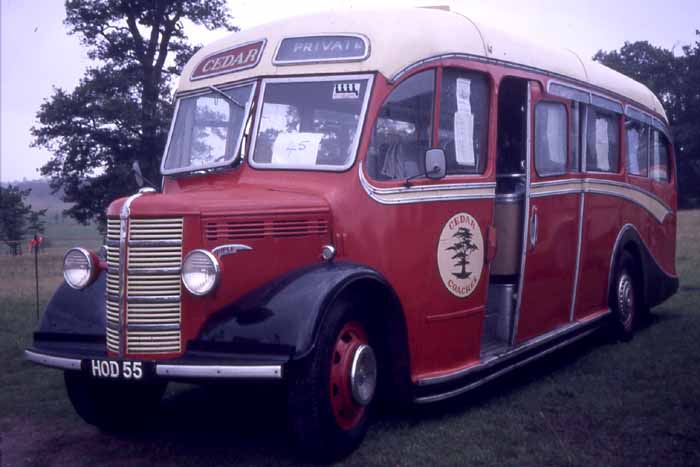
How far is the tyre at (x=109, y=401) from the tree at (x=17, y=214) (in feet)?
87.1

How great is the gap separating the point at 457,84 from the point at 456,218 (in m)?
0.99

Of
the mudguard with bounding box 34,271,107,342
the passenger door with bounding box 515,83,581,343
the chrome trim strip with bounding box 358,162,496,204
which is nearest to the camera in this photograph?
the mudguard with bounding box 34,271,107,342

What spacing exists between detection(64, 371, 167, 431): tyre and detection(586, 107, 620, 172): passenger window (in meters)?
4.68

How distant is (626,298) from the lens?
9.50m

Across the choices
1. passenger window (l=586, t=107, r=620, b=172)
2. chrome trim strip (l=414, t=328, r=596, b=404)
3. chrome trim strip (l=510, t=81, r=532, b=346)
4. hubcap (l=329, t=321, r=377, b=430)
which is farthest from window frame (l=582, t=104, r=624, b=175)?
hubcap (l=329, t=321, r=377, b=430)

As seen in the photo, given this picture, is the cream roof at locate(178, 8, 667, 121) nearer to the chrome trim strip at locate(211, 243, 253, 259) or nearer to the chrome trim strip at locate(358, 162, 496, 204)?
the chrome trim strip at locate(358, 162, 496, 204)

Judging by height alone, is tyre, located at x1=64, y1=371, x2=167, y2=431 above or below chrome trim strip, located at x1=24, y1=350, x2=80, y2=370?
below

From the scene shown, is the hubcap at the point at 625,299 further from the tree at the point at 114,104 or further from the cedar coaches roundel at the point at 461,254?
the tree at the point at 114,104

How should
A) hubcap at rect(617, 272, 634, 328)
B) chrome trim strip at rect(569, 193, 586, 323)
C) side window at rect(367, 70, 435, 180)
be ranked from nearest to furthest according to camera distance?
1. side window at rect(367, 70, 435, 180)
2. chrome trim strip at rect(569, 193, 586, 323)
3. hubcap at rect(617, 272, 634, 328)

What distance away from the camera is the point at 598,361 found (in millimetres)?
8250

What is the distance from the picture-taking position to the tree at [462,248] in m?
6.30

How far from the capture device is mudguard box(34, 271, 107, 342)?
5.64 meters

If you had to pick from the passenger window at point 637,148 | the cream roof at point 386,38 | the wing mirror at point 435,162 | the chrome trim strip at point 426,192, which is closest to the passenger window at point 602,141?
the passenger window at point 637,148

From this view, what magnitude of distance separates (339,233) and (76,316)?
6.07 feet
